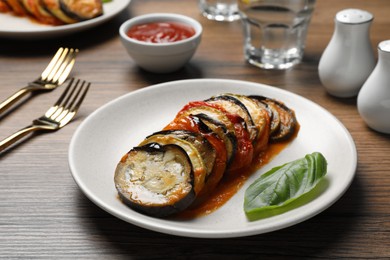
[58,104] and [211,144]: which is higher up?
[211,144]

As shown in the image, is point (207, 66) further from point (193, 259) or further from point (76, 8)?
point (193, 259)

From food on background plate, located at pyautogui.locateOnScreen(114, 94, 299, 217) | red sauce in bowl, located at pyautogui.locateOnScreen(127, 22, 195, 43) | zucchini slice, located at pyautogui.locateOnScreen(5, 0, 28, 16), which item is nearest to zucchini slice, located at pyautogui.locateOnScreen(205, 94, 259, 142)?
food on background plate, located at pyautogui.locateOnScreen(114, 94, 299, 217)

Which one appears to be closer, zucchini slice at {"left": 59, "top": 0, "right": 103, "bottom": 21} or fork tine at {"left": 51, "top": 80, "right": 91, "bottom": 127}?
fork tine at {"left": 51, "top": 80, "right": 91, "bottom": 127}

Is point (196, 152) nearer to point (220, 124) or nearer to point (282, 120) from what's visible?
point (220, 124)

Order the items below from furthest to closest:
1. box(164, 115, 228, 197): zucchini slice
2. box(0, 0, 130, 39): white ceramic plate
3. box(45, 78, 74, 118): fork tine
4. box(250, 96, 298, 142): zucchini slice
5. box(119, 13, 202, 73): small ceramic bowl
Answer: box(0, 0, 130, 39): white ceramic plate, box(119, 13, 202, 73): small ceramic bowl, box(45, 78, 74, 118): fork tine, box(250, 96, 298, 142): zucchini slice, box(164, 115, 228, 197): zucchini slice

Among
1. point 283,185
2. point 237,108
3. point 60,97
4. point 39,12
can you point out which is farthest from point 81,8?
point 283,185

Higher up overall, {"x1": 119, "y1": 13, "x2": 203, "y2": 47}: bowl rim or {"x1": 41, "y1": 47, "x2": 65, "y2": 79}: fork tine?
{"x1": 119, "y1": 13, "x2": 203, "y2": 47}: bowl rim

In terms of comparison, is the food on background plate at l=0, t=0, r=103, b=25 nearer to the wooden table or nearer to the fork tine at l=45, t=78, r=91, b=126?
the wooden table
